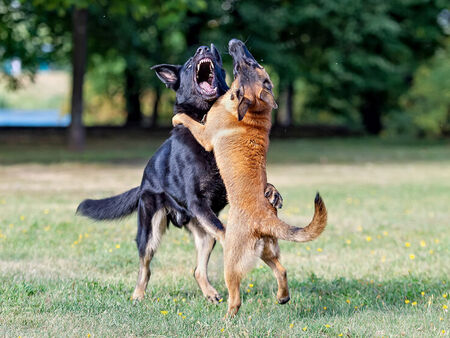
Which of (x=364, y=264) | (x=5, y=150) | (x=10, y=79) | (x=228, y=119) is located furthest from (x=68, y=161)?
(x=228, y=119)

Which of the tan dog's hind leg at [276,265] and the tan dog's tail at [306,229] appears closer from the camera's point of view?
the tan dog's tail at [306,229]

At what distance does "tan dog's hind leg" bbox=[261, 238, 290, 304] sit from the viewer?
529 cm

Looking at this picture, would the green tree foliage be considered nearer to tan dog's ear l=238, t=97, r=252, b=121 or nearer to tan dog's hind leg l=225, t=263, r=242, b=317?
tan dog's ear l=238, t=97, r=252, b=121

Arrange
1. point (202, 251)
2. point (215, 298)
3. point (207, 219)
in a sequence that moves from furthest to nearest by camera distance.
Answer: point (202, 251)
point (215, 298)
point (207, 219)

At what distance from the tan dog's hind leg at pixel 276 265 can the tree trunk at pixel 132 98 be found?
30.1 metres

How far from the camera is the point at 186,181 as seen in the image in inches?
239

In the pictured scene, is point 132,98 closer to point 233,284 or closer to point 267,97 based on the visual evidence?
point 267,97

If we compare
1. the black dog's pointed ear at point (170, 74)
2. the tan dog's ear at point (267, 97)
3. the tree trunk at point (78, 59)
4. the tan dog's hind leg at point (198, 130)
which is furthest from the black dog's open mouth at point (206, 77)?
the tree trunk at point (78, 59)

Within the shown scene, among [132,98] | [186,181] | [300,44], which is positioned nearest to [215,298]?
[186,181]

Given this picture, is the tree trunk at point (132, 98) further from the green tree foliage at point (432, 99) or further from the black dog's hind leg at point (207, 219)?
the black dog's hind leg at point (207, 219)

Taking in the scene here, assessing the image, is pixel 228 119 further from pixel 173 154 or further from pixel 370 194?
pixel 370 194

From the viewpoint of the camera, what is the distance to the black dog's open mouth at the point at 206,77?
627 cm

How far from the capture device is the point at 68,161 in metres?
21.5

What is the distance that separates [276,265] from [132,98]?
1265 inches
